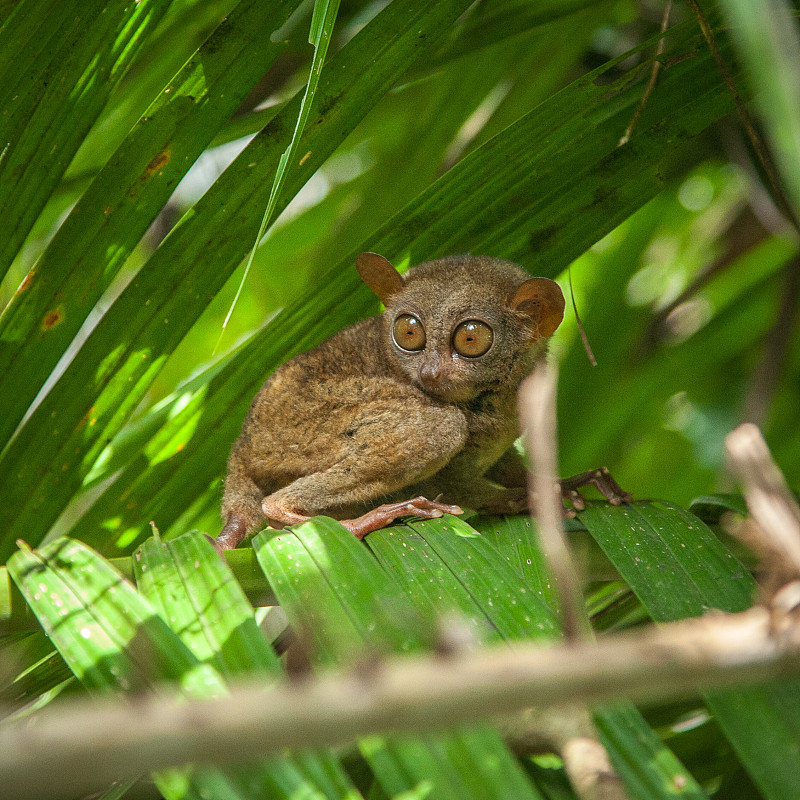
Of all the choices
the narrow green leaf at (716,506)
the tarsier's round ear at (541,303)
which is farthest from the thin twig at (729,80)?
the narrow green leaf at (716,506)

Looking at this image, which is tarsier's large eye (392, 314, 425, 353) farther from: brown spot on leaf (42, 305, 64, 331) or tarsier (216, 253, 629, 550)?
brown spot on leaf (42, 305, 64, 331)

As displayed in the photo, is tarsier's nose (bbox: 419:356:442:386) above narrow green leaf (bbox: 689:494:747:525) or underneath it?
above

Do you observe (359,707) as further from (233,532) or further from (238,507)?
(238,507)

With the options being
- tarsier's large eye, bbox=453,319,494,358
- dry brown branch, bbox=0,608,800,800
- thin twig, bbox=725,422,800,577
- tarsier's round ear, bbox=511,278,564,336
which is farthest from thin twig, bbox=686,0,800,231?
dry brown branch, bbox=0,608,800,800

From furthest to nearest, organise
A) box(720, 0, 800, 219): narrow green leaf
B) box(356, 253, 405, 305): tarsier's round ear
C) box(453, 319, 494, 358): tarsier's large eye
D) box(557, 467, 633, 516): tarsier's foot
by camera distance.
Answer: box(453, 319, 494, 358): tarsier's large eye
box(356, 253, 405, 305): tarsier's round ear
box(557, 467, 633, 516): tarsier's foot
box(720, 0, 800, 219): narrow green leaf

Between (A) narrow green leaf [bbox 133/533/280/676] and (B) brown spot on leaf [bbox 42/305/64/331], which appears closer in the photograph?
(A) narrow green leaf [bbox 133/533/280/676]

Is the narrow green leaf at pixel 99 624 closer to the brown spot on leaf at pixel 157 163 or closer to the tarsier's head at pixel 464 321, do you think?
the brown spot on leaf at pixel 157 163

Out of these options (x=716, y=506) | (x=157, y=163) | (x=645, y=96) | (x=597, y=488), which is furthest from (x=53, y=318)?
(x=716, y=506)
